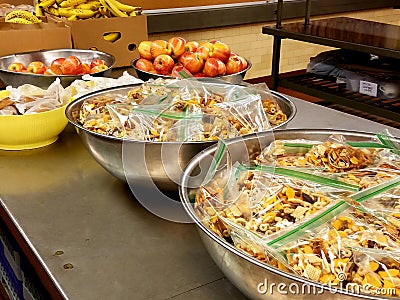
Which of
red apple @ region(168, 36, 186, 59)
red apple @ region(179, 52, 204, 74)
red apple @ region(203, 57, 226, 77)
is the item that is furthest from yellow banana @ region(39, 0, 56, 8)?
red apple @ region(203, 57, 226, 77)

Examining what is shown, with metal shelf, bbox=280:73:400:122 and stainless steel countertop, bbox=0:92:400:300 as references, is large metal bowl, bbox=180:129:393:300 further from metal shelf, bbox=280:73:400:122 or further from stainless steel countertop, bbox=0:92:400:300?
metal shelf, bbox=280:73:400:122

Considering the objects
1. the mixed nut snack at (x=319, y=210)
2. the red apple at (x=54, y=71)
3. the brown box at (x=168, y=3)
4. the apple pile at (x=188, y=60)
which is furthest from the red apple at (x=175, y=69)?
the brown box at (x=168, y=3)

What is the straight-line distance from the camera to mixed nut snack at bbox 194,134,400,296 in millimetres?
695

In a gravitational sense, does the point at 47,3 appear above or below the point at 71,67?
above

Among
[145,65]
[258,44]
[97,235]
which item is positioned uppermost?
[145,65]

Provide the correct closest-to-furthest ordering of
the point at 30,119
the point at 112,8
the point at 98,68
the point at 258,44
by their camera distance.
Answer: the point at 30,119
the point at 98,68
the point at 112,8
the point at 258,44

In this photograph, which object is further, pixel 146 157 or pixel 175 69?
pixel 175 69

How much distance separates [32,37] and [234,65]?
0.91 meters

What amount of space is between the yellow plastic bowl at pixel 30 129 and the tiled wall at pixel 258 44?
2.69 meters

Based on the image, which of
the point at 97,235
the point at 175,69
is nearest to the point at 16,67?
the point at 175,69

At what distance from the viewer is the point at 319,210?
78cm

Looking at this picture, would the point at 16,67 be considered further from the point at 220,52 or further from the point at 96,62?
the point at 220,52

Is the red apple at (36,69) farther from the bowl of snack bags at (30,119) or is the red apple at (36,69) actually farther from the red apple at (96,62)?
the bowl of snack bags at (30,119)

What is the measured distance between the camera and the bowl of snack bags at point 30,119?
1.36 meters
